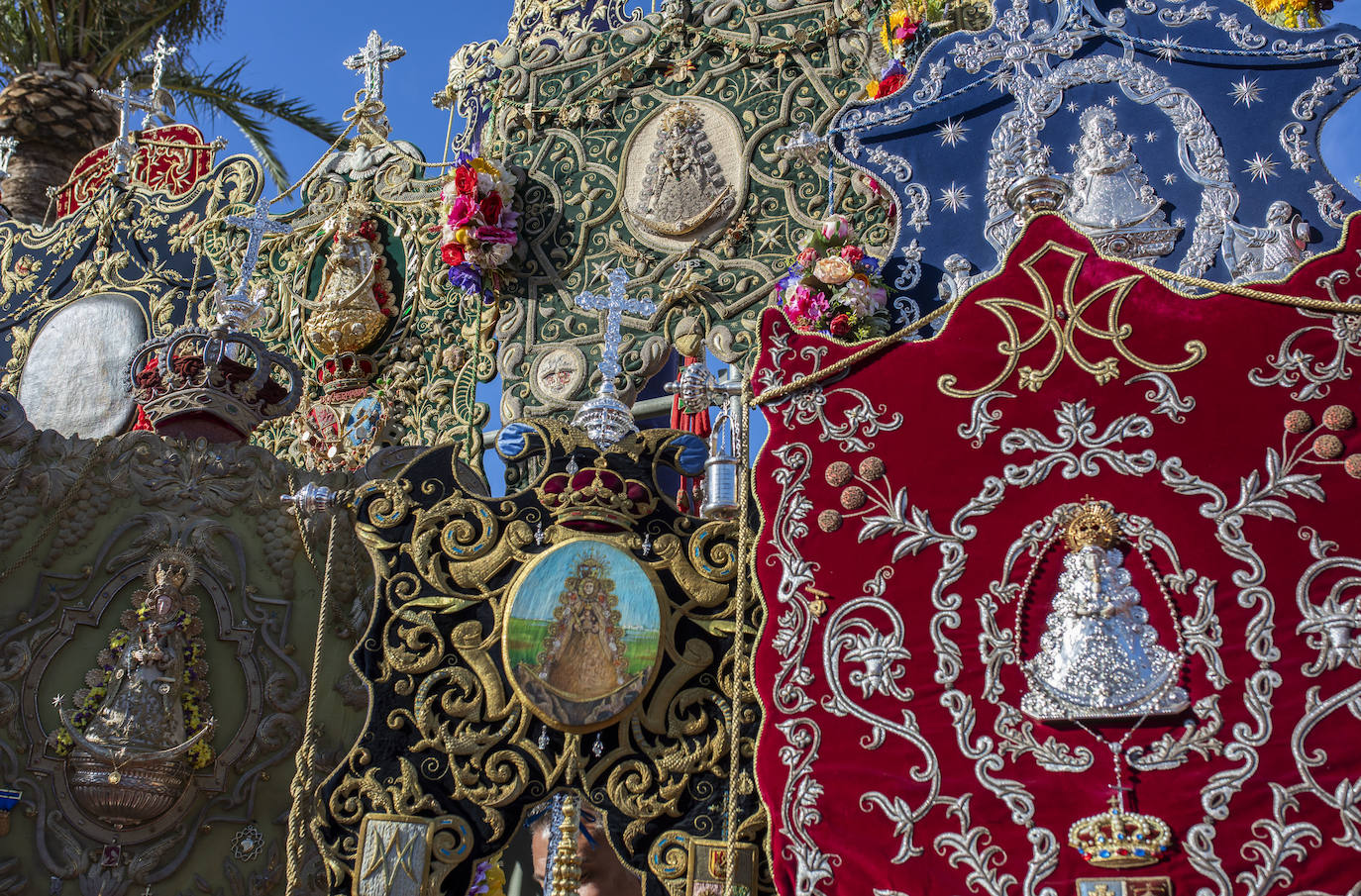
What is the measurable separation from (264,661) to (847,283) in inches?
133

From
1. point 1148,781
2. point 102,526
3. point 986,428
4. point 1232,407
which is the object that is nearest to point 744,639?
point 986,428

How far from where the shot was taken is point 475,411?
844 cm

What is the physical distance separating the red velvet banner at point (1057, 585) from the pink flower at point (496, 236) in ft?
11.5

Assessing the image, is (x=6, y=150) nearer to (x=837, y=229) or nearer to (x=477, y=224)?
(x=477, y=224)

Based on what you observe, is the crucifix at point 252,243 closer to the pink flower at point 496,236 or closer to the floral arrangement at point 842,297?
the pink flower at point 496,236

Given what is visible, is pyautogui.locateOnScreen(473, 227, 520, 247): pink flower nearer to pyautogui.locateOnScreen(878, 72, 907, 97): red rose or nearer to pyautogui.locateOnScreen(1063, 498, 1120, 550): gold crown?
pyautogui.locateOnScreen(878, 72, 907, 97): red rose

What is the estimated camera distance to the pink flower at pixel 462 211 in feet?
27.3

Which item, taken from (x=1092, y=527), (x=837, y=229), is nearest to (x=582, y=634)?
(x=1092, y=527)

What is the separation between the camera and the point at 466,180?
8.42 meters

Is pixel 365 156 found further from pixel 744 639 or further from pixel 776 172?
pixel 744 639

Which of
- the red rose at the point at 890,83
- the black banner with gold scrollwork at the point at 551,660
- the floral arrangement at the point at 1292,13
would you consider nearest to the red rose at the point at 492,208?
the red rose at the point at 890,83

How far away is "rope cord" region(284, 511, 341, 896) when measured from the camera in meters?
5.60

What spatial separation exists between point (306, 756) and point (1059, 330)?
364cm

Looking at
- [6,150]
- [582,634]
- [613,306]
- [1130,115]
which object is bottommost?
[582,634]
